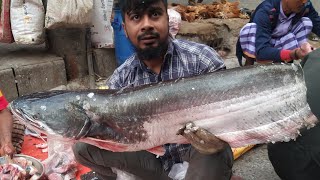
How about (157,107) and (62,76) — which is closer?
(157,107)

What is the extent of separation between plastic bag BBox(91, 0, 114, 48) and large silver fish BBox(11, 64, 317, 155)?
341cm

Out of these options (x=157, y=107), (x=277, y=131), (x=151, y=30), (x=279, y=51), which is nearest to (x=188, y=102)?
(x=157, y=107)

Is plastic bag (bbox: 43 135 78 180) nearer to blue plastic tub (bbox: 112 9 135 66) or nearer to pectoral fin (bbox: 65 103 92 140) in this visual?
pectoral fin (bbox: 65 103 92 140)

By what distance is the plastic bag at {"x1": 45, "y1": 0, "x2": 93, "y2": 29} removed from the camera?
485 centimetres

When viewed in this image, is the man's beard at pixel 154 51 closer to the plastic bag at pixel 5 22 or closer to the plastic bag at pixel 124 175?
the plastic bag at pixel 124 175

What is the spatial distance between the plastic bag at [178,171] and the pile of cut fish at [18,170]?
118cm

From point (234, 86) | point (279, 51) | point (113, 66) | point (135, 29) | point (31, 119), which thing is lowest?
point (113, 66)

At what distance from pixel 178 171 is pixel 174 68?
80 cm

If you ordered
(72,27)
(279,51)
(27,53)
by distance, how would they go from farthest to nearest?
(27,53)
(72,27)
(279,51)

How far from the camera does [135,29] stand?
287 centimetres

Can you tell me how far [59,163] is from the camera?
3.60 meters

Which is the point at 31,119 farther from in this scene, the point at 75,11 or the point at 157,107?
the point at 75,11

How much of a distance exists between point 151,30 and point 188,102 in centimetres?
75

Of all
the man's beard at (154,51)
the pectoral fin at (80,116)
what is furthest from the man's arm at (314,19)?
the pectoral fin at (80,116)
